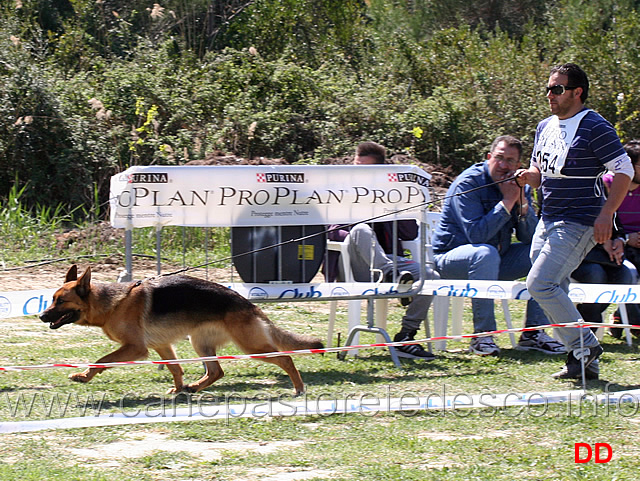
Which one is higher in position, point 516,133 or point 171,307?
point 516,133

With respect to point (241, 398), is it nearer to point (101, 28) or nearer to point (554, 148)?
point (554, 148)

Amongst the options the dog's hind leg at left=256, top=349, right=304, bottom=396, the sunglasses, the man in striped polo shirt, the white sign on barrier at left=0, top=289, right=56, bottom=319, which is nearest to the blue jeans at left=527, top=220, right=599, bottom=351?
the man in striped polo shirt

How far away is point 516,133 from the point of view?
54.1ft

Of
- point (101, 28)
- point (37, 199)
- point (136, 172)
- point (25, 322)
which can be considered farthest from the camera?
point (101, 28)

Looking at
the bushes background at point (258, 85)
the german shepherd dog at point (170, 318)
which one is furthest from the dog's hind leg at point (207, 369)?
the bushes background at point (258, 85)

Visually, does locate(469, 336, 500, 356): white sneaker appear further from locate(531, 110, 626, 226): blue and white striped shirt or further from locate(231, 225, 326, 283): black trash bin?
locate(531, 110, 626, 226): blue and white striped shirt

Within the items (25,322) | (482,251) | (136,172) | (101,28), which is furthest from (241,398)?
(101,28)

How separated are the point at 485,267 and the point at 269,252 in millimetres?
1827

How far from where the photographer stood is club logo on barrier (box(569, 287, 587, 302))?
7.02 meters

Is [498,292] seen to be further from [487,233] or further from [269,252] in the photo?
[269,252]

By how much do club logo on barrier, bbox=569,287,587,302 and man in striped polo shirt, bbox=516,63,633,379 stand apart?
1.31 metres

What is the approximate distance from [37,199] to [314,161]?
15.4ft

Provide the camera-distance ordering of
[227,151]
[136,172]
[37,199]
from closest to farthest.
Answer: [136,172] → [37,199] → [227,151]

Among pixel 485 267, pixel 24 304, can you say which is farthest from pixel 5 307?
pixel 485 267
